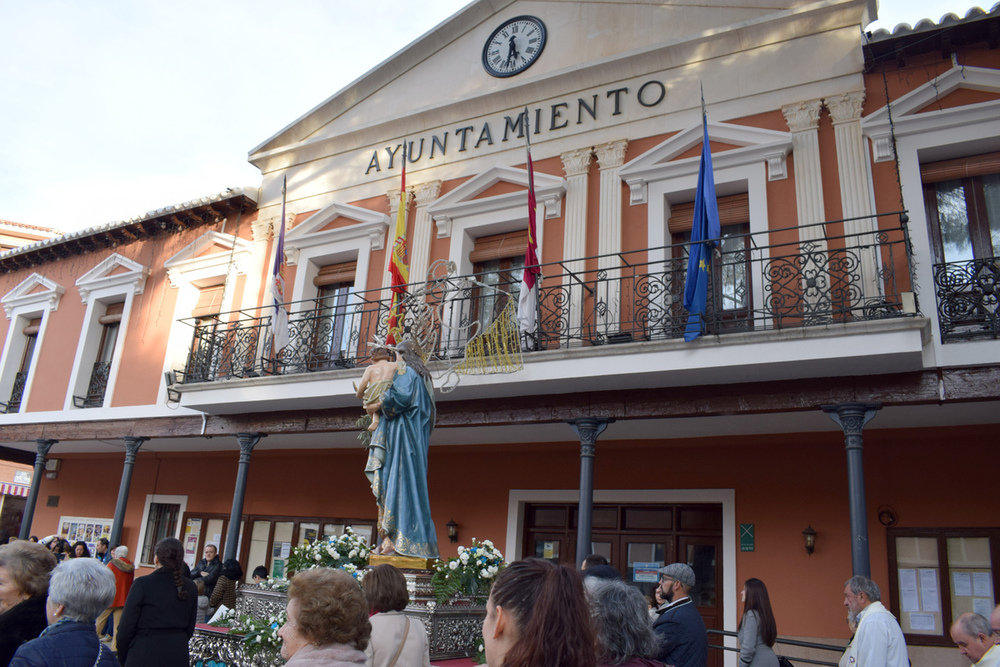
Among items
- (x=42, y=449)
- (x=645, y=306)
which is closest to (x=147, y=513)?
(x=42, y=449)

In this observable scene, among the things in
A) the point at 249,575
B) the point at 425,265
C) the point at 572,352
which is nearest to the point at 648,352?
the point at 572,352

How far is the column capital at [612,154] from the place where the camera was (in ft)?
30.0

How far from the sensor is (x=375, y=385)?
17.0 ft

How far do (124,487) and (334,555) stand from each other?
7.64m

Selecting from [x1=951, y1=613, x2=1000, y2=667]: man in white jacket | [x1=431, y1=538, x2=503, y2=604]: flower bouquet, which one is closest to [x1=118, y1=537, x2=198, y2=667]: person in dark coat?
[x1=431, y1=538, x2=503, y2=604]: flower bouquet

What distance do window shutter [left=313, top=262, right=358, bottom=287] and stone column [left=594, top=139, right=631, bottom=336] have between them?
3787 mm

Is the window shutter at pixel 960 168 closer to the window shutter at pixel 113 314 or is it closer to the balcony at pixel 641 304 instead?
the balcony at pixel 641 304

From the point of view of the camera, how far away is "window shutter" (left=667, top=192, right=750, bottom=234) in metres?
8.50

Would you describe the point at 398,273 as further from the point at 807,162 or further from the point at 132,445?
the point at 132,445

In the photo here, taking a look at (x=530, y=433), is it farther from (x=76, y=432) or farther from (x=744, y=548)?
(x=76, y=432)

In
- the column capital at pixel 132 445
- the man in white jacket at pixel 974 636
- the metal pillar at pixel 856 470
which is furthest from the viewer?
the column capital at pixel 132 445

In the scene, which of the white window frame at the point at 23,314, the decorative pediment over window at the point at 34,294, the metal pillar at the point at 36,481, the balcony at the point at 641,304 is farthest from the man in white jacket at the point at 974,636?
the decorative pediment over window at the point at 34,294

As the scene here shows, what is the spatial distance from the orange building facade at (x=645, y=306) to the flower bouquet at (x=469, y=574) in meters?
2.72

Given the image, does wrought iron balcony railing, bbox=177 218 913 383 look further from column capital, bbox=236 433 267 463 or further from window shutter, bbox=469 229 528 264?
column capital, bbox=236 433 267 463
